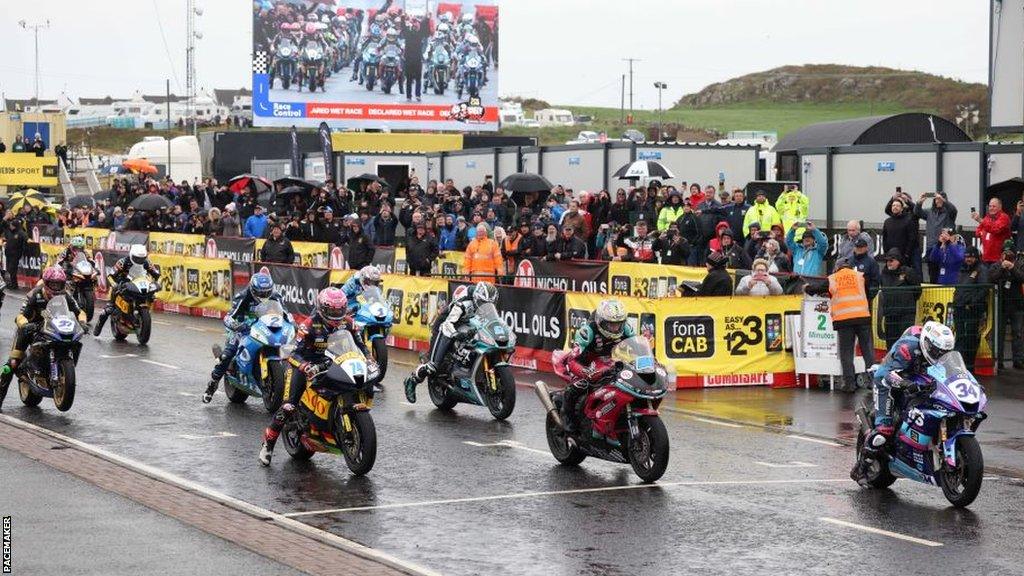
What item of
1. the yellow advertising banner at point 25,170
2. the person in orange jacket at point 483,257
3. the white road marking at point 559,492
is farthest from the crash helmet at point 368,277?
the yellow advertising banner at point 25,170

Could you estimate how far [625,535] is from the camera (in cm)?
1133

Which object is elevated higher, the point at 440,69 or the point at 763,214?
the point at 440,69

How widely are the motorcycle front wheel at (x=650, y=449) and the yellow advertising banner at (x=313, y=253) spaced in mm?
18881

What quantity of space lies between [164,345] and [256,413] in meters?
8.40

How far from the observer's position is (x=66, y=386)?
1748 centimetres

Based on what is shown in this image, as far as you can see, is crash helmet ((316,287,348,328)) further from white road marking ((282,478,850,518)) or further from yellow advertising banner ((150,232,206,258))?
yellow advertising banner ((150,232,206,258))

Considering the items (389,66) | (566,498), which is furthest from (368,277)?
(389,66)

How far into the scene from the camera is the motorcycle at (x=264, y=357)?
17.7m

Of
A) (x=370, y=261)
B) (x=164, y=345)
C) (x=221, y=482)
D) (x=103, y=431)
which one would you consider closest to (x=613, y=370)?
(x=221, y=482)

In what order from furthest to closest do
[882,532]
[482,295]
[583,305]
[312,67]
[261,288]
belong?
[312,67]
[583,305]
[261,288]
[482,295]
[882,532]

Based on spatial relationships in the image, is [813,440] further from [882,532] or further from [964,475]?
[882,532]

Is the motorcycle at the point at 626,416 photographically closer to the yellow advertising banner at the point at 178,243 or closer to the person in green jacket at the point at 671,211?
the person in green jacket at the point at 671,211

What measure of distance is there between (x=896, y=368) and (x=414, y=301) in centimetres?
1347

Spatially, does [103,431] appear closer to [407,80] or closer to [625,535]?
[625,535]
